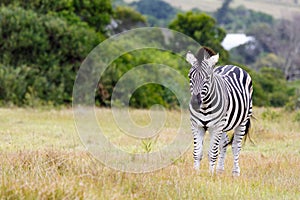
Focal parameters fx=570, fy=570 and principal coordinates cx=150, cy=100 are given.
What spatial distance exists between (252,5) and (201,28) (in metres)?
→ 64.1

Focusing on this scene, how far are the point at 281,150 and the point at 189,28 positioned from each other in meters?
28.1

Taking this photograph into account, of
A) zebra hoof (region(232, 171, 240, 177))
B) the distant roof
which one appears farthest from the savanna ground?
the distant roof

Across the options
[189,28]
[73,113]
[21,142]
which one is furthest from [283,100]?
[21,142]

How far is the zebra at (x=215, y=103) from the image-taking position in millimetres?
7973

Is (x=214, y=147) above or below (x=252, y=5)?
below

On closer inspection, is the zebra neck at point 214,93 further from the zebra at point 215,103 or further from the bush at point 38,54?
the bush at point 38,54

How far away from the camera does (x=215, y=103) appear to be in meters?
8.41

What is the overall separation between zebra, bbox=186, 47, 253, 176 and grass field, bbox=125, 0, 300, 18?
77.0m

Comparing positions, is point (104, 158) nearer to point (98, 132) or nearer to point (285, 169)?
point (285, 169)

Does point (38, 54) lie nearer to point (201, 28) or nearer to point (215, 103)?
point (215, 103)

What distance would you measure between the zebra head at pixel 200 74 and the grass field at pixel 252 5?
78448mm

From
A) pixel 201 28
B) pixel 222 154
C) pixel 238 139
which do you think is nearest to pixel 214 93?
pixel 222 154

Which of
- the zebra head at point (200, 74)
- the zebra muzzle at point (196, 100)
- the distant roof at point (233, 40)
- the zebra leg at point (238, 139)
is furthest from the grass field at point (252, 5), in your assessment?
the zebra muzzle at point (196, 100)

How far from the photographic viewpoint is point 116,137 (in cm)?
1386
